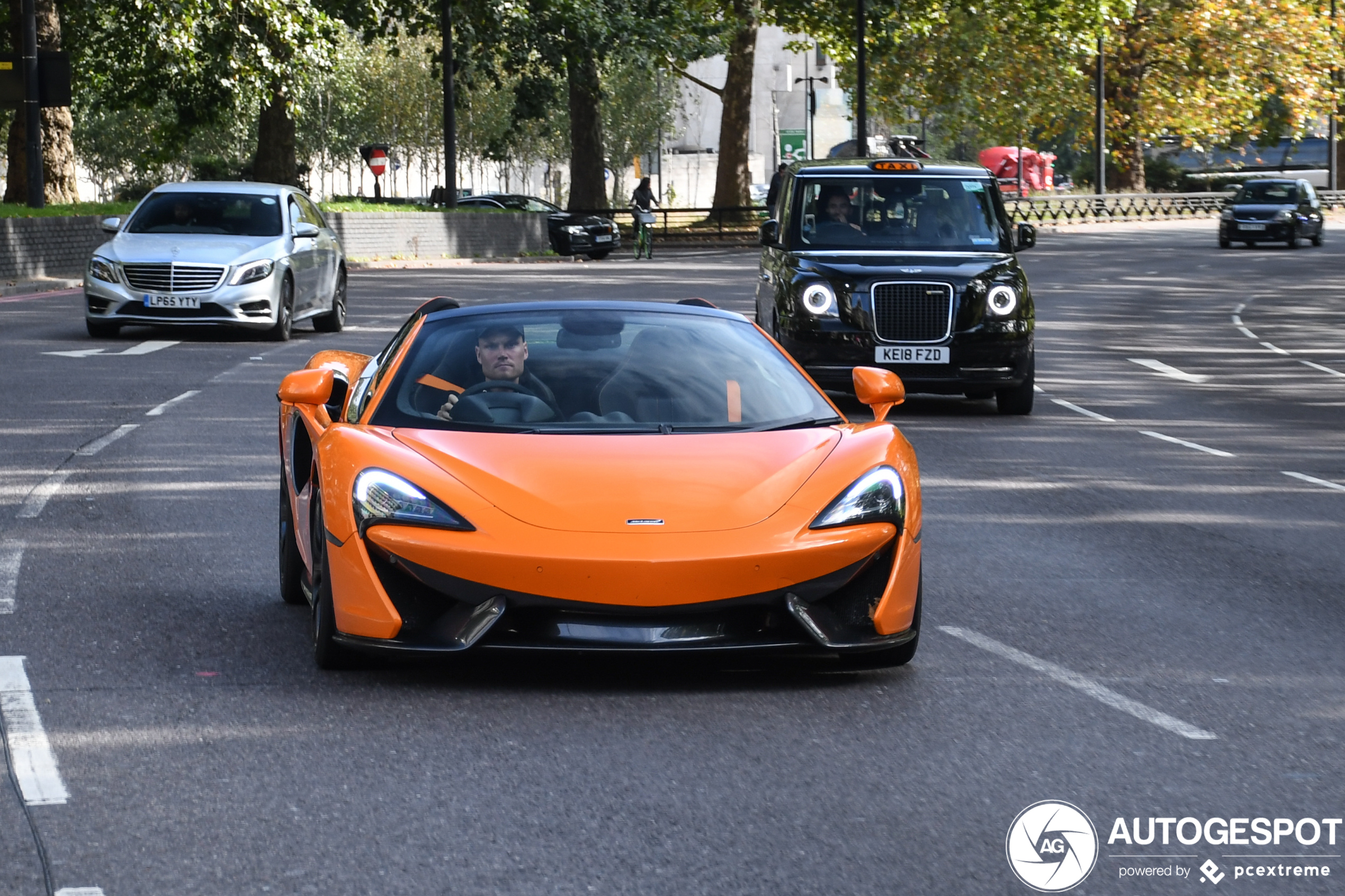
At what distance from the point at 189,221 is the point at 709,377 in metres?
15.6

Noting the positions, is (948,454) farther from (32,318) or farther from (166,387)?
(32,318)

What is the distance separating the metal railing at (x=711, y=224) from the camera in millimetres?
54281

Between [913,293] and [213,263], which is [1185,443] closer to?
[913,293]

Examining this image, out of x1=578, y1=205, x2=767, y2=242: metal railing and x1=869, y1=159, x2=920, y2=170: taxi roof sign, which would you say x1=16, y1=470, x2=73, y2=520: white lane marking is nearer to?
x1=869, y1=159, x2=920, y2=170: taxi roof sign

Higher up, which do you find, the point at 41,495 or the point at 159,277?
the point at 159,277

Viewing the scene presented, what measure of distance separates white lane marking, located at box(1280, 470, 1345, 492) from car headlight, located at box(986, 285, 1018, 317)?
2956 mm

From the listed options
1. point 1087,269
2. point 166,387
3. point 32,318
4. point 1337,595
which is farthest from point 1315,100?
point 1337,595

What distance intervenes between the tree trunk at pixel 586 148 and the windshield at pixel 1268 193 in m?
16.7

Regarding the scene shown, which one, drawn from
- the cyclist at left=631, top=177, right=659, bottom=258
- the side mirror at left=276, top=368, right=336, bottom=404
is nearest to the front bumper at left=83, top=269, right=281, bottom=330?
the side mirror at left=276, top=368, right=336, bottom=404

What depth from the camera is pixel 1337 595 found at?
820 centimetres

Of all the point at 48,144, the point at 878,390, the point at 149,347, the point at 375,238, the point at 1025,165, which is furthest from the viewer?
the point at 1025,165

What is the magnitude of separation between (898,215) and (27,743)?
11601mm

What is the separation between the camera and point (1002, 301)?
1507 cm

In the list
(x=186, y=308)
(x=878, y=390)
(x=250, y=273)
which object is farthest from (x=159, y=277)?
(x=878, y=390)
